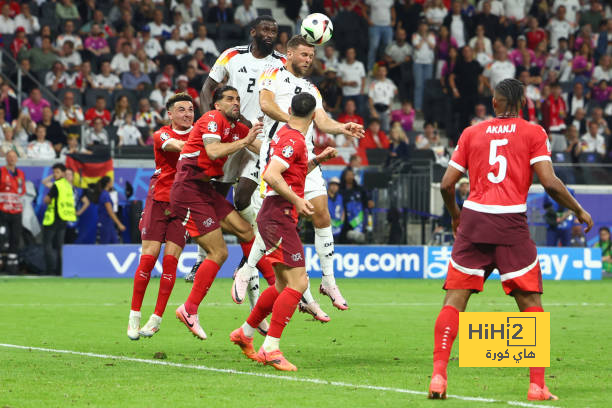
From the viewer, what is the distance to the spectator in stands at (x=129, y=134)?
2377cm

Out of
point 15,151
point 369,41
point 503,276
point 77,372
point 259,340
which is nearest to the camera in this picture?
point 503,276

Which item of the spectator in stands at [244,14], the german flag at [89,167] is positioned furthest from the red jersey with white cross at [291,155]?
the spectator in stands at [244,14]

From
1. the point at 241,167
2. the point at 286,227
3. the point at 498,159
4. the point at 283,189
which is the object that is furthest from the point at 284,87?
the point at 498,159

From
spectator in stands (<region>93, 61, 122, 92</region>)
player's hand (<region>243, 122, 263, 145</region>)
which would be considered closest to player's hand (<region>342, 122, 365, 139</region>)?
player's hand (<region>243, 122, 263, 145</region>)

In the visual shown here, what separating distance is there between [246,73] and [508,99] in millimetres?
4781

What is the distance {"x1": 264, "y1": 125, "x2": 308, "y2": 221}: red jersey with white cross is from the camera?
29.4ft

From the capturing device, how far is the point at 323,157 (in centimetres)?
1002

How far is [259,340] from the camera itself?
11.8m

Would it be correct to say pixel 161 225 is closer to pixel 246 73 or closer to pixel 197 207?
pixel 197 207

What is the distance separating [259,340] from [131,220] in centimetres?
1129

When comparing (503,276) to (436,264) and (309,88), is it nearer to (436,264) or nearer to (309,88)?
(309,88)

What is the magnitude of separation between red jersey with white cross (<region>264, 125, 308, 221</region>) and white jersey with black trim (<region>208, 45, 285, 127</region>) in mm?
2773

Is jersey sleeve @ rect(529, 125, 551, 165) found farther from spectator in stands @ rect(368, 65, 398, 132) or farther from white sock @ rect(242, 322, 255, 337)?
spectator in stands @ rect(368, 65, 398, 132)

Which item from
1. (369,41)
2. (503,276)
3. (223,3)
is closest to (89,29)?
(223,3)
